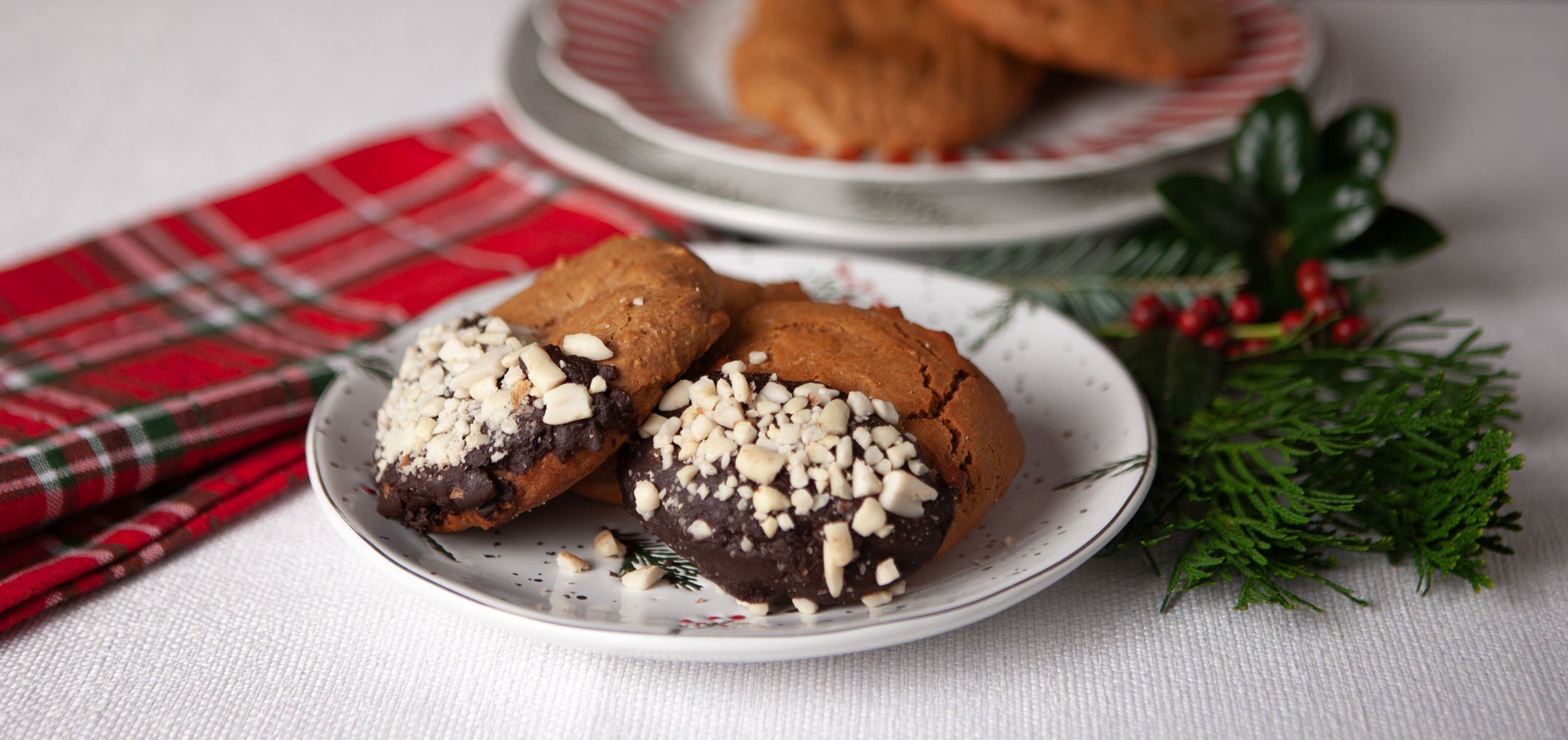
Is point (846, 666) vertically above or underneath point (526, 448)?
underneath

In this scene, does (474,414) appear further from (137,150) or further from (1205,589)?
(137,150)

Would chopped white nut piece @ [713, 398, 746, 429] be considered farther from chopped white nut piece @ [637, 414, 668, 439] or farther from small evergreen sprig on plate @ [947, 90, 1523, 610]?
small evergreen sprig on plate @ [947, 90, 1523, 610]

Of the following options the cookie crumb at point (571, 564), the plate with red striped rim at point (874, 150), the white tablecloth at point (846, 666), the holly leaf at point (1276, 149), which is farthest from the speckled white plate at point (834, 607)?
the holly leaf at point (1276, 149)

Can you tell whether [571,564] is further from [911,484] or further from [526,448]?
[911,484]

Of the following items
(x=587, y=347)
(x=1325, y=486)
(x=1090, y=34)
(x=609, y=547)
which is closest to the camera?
(x=587, y=347)

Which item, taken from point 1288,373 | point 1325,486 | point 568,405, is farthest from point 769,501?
point 1288,373

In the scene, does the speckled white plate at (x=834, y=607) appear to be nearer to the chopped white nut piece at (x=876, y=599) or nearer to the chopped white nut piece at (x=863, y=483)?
the chopped white nut piece at (x=876, y=599)

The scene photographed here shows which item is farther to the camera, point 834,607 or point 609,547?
point 609,547
